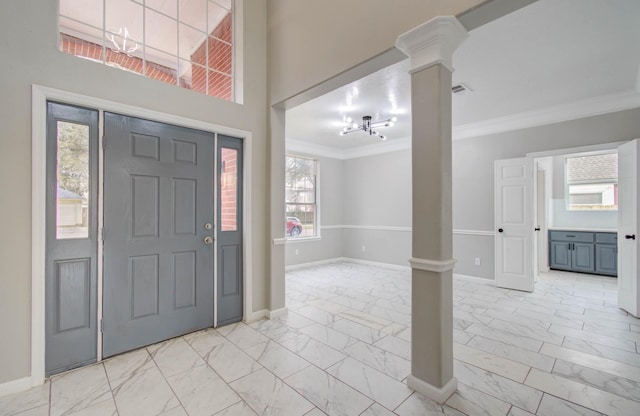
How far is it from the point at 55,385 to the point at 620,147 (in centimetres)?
651

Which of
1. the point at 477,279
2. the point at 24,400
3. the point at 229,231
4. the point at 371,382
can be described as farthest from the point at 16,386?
the point at 477,279

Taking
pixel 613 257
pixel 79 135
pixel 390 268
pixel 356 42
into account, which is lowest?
pixel 390 268

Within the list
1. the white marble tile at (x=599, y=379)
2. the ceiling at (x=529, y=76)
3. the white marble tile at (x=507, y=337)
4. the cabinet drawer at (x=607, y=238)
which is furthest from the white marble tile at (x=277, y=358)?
the cabinet drawer at (x=607, y=238)

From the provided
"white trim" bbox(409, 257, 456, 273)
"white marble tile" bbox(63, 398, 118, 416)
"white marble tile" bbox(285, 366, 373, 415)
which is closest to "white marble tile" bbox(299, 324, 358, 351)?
"white marble tile" bbox(285, 366, 373, 415)

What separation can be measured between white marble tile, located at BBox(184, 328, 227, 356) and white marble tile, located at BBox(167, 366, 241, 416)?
331 mm

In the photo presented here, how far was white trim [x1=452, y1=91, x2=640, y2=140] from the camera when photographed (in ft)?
12.3

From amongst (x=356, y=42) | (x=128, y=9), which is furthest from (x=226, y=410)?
(x=128, y=9)

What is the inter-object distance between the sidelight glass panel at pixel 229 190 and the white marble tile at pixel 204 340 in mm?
1075

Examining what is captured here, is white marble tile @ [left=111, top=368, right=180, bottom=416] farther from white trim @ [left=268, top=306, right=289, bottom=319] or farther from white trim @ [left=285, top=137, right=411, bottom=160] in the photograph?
white trim @ [left=285, top=137, right=411, bottom=160]

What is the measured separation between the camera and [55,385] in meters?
2.04

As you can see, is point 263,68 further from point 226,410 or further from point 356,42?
point 226,410

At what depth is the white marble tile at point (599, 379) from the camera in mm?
→ 1985

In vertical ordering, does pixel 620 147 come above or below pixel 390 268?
above

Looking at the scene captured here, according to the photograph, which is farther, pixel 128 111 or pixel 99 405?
pixel 128 111
